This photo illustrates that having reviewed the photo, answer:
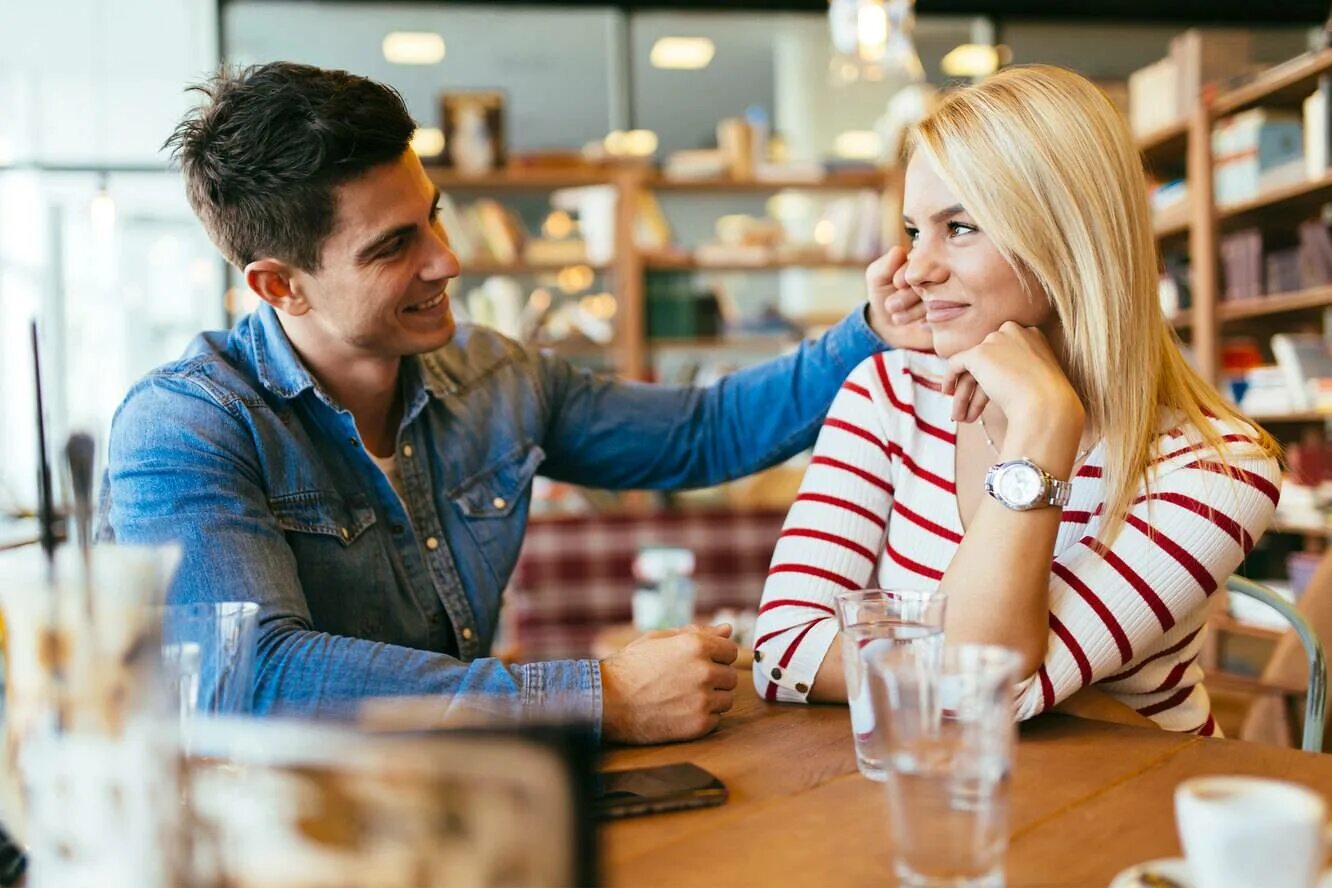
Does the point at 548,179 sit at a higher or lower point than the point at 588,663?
higher

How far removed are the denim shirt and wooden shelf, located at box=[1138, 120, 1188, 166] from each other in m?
3.67

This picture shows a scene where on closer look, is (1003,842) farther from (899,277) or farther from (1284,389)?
(1284,389)

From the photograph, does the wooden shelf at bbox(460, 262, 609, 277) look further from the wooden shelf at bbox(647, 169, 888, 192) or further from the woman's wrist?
the woman's wrist

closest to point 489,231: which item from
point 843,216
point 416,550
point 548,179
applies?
point 548,179

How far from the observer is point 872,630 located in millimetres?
971

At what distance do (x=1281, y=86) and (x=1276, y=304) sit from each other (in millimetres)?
782

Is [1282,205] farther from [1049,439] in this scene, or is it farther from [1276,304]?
[1049,439]

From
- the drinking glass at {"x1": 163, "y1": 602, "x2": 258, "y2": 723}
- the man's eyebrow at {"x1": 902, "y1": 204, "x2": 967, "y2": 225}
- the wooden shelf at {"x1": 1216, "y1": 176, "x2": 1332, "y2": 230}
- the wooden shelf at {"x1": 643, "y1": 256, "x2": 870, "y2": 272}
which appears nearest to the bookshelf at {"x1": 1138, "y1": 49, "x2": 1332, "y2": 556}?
the wooden shelf at {"x1": 1216, "y1": 176, "x2": 1332, "y2": 230}

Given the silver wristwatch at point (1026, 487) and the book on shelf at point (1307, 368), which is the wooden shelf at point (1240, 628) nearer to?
the book on shelf at point (1307, 368)

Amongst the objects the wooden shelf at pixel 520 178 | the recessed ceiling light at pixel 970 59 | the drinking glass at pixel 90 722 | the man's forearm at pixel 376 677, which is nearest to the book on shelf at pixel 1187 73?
the recessed ceiling light at pixel 970 59

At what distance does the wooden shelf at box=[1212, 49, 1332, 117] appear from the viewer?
412 centimetres

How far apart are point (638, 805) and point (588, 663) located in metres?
0.30

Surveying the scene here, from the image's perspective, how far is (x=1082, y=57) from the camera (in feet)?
22.3

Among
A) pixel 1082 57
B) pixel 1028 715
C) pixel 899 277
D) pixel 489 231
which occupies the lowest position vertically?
pixel 1028 715
